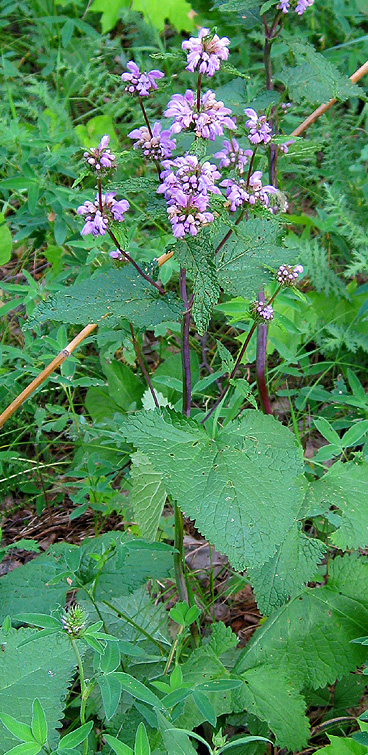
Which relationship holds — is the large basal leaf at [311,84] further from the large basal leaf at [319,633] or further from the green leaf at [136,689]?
the green leaf at [136,689]

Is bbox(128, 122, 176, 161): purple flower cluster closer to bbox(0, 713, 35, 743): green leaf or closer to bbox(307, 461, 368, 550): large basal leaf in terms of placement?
bbox(307, 461, 368, 550): large basal leaf

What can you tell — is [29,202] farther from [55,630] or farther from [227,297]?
[55,630]

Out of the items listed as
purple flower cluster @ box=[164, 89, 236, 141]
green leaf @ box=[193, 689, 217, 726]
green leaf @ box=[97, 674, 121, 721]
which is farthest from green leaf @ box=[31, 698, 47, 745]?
purple flower cluster @ box=[164, 89, 236, 141]

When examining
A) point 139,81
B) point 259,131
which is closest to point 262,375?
point 259,131

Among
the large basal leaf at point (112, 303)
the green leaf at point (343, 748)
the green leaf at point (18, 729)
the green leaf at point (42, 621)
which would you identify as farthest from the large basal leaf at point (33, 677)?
the large basal leaf at point (112, 303)

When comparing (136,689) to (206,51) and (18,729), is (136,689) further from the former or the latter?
(206,51)
